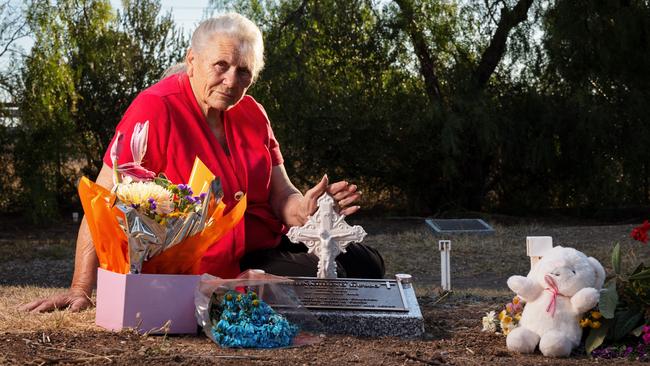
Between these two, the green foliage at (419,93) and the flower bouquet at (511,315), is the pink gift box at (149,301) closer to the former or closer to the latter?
the flower bouquet at (511,315)

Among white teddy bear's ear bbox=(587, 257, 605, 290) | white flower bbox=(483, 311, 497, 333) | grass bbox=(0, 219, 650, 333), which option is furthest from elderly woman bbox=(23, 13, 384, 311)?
grass bbox=(0, 219, 650, 333)

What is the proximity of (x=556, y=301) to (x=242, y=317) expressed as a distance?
127 centimetres

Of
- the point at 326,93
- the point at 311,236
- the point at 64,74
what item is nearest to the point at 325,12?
the point at 326,93

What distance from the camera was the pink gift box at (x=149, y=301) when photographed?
3793 millimetres

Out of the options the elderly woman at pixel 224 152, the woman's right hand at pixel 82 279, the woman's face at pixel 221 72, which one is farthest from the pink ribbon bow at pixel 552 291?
the woman's right hand at pixel 82 279

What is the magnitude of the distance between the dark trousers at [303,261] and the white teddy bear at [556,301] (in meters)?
1.21

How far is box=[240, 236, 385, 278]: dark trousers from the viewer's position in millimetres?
4672

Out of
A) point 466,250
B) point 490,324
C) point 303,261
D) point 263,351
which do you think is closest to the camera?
point 263,351

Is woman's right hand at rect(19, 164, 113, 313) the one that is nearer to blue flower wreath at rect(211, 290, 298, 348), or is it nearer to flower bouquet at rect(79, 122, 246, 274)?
flower bouquet at rect(79, 122, 246, 274)

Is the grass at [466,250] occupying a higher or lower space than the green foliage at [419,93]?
lower

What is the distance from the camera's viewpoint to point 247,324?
3750 mm

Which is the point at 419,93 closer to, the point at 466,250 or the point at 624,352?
the point at 466,250

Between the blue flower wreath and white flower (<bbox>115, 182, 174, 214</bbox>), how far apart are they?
44 cm

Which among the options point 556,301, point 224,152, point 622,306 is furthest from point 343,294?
point 622,306
